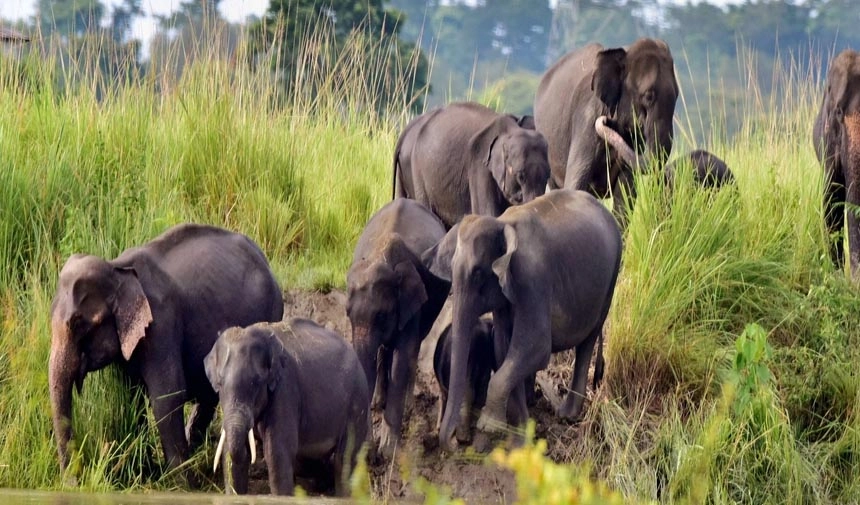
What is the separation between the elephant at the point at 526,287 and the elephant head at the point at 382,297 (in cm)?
13

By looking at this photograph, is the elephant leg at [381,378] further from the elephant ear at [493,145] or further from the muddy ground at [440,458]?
the elephant ear at [493,145]

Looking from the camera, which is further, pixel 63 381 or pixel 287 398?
pixel 63 381

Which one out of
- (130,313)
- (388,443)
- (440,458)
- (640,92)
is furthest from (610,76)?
(130,313)

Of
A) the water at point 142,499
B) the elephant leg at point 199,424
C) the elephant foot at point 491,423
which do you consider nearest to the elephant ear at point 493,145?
the elephant foot at point 491,423

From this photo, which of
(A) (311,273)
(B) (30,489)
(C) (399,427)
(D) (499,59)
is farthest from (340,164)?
(D) (499,59)

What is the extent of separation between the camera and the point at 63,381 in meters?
8.12

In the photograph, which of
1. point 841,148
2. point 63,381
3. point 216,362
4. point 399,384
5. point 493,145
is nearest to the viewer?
point 216,362

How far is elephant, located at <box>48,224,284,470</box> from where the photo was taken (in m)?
8.16

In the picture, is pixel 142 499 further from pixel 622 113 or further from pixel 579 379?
pixel 622 113

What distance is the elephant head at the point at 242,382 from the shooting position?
Result: 7.36m

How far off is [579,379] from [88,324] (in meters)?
2.47

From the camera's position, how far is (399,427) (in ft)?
28.7

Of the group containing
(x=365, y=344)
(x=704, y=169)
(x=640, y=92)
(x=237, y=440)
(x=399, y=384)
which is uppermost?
(x=640, y=92)

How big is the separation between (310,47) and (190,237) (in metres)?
4.92
